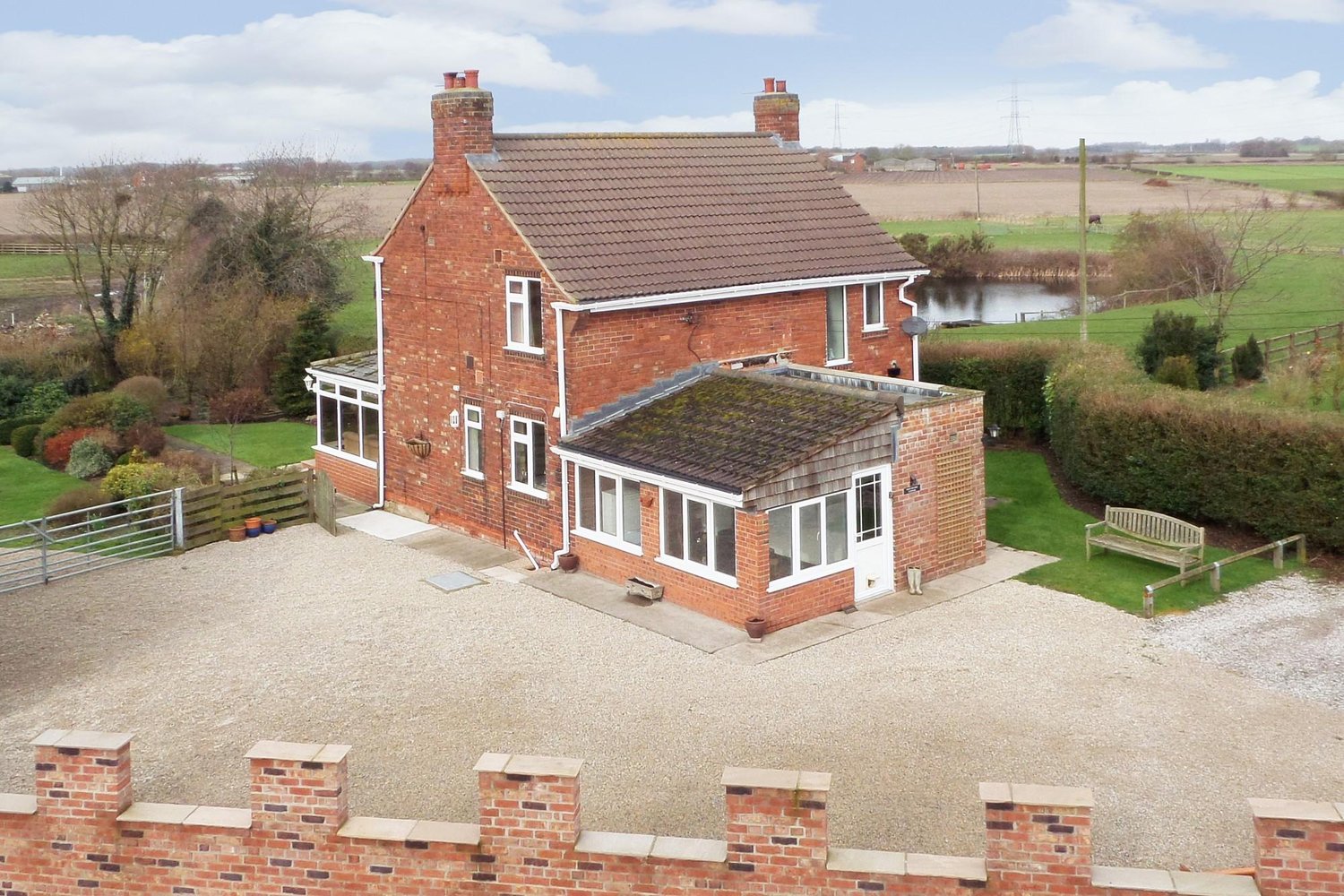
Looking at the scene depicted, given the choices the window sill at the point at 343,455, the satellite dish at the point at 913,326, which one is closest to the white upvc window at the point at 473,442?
the window sill at the point at 343,455

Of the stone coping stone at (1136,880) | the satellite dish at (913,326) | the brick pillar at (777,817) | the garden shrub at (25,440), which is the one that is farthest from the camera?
the garden shrub at (25,440)

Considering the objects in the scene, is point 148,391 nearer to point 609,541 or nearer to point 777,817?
point 609,541

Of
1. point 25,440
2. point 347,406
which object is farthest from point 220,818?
point 25,440

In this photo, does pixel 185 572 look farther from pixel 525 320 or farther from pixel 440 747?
pixel 440 747

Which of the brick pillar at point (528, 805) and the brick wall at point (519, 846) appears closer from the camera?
the brick wall at point (519, 846)

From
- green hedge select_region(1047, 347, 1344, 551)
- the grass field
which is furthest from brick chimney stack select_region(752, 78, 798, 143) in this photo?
the grass field

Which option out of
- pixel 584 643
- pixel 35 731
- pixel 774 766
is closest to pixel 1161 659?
pixel 774 766

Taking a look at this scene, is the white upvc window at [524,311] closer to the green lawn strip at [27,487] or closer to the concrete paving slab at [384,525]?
the concrete paving slab at [384,525]
